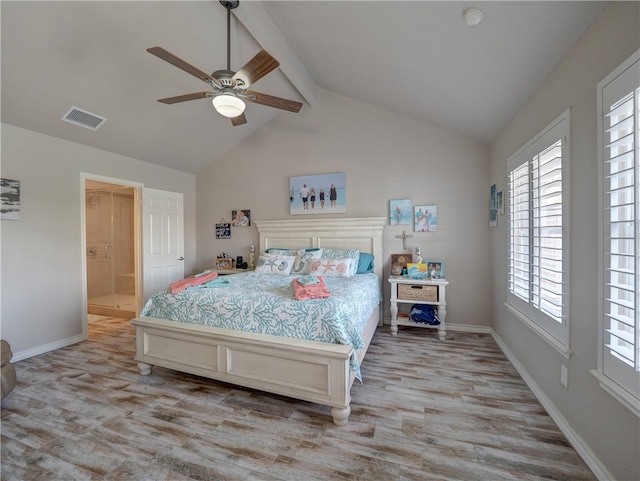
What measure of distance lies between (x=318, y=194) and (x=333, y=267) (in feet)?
4.46

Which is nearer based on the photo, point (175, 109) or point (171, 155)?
point (175, 109)

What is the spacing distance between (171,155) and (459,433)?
16.4 ft

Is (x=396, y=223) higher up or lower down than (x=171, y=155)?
lower down

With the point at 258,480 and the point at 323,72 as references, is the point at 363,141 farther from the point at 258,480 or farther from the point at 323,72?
the point at 258,480

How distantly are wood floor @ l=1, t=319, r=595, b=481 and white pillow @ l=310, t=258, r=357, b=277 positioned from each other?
1.16m

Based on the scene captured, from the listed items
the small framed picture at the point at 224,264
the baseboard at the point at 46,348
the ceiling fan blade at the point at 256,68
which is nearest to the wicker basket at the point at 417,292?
the ceiling fan blade at the point at 256,68

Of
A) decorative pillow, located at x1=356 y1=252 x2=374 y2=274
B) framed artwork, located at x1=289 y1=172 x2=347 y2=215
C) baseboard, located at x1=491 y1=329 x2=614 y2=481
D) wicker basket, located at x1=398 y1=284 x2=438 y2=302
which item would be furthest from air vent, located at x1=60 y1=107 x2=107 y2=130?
baseboard, located at x1=491 y1=329 x2=614 y2=481

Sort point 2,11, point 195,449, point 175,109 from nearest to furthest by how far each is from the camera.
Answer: point 195,449, point 2,11, point 175,109

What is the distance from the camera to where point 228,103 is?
2.22 m

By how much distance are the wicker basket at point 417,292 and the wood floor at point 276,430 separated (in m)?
0.87

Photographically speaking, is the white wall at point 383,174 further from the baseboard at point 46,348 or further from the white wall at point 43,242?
the baseboard at point 46,348

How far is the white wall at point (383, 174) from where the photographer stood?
147 inches

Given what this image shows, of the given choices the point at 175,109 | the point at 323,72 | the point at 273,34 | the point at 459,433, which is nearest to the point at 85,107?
the point at 175,109

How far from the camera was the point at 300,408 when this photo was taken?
6.98 ft
